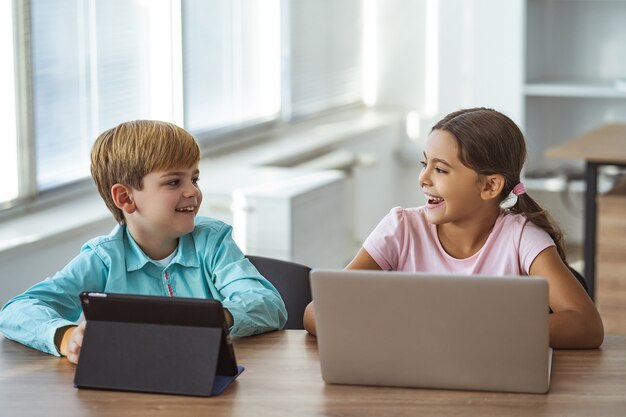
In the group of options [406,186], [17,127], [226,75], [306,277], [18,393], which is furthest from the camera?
[406,186]

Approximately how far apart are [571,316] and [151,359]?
0.70 metres

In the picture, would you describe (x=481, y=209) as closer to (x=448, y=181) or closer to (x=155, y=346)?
(x=448, y=181)

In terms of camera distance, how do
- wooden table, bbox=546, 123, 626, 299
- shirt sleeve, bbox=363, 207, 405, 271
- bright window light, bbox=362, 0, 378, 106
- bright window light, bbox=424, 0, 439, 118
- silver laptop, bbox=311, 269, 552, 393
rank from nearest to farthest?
silver laptop, bbox=311, 269, 552, 393 → shirt sleeve, bbox=363, 207, 405, 271 → wooden table, bbox=546, 123, 626, 299 → bright window light, bbox=424, 0, 439, 118 → bright window light, bbox=362, 0, 378, 106

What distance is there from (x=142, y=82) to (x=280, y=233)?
82 cm

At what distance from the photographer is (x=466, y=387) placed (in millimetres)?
1497

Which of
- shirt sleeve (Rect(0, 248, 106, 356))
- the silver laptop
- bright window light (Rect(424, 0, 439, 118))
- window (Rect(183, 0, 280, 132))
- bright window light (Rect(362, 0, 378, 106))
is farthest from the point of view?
bright window light (Rect(362, 0, 378, 106))

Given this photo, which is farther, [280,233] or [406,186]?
[406,186]

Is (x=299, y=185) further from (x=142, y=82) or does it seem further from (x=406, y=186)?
(x=406, y=186)

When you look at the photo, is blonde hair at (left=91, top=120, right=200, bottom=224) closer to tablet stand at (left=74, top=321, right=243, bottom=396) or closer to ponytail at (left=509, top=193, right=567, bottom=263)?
tablet stand at (left=74, top=321, right=243, bottom=396)

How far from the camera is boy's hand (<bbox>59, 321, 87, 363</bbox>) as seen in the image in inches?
64.8

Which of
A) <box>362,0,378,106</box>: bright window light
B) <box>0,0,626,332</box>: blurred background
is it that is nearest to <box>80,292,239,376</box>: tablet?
<box>0,0,626,332</box>: blurred background

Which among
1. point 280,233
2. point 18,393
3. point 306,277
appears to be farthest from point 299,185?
point 18,393

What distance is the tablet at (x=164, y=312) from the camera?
4.98ft

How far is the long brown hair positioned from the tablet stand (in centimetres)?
63
